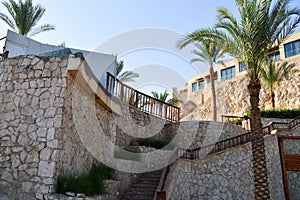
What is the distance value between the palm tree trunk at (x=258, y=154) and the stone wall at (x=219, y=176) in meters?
3.14

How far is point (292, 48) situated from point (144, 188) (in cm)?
2507

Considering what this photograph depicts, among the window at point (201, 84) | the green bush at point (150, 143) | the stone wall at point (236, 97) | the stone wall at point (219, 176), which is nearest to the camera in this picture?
the stone wall at point (219, 176)

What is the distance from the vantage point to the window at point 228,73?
32591 millimetres

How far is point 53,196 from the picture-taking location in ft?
17.6

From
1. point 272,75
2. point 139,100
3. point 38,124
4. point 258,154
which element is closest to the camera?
point 38,124

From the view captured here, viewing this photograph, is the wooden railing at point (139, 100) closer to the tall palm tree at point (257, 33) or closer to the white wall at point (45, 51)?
the white wall at point (45, 51)

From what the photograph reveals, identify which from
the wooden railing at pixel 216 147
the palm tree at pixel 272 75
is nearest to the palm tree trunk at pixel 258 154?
the wooden railing at pixel 216 147

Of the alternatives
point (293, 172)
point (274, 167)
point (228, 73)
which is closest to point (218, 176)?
point (274, 167)

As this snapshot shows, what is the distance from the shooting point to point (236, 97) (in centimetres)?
3059

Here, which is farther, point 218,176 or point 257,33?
point 218,176

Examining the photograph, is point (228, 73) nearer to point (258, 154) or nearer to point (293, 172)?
point (293, 172)

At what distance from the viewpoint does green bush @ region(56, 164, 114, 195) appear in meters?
5.73

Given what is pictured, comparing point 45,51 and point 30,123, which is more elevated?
point 45,51

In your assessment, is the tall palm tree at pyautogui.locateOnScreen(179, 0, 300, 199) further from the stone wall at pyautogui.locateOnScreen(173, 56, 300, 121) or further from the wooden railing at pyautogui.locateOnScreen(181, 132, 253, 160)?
the stone wall at pyautogui.locateOnScreen(173, 56, 300, 121)
